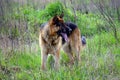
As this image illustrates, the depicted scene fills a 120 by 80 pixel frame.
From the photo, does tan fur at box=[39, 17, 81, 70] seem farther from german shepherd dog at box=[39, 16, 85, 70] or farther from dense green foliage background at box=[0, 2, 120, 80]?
dense green foliage background at box=[0, 2, 120, 80]

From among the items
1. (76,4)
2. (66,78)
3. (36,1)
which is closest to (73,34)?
(66,78)

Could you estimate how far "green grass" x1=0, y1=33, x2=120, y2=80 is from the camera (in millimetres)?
5695

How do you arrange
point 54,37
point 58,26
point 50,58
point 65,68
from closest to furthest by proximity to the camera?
point 65,68 < point 58,26 < point 54,37 < point 50,58

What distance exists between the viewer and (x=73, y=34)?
26.1 ft

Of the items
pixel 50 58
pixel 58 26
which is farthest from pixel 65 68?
pixel 50 58

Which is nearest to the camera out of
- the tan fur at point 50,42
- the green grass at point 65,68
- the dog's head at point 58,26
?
the green grass at point 65,68

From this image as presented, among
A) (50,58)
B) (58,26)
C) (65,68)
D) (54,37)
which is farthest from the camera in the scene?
(50,58)

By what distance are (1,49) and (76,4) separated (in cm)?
634

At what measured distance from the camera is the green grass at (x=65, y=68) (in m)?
5.70

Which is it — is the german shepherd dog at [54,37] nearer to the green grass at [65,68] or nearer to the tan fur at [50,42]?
the tan fur at [50,42]

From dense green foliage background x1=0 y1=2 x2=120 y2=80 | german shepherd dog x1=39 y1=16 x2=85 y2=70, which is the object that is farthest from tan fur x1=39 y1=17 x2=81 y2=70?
dense green foliage background x1=0 y1=2 x2=120 y2=80

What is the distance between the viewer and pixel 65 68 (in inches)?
236

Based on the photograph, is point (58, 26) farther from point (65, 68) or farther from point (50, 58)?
point (65, 68)

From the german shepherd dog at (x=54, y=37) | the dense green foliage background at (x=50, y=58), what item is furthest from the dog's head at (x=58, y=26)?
the dense green foliage background at (x=50, y=58)
